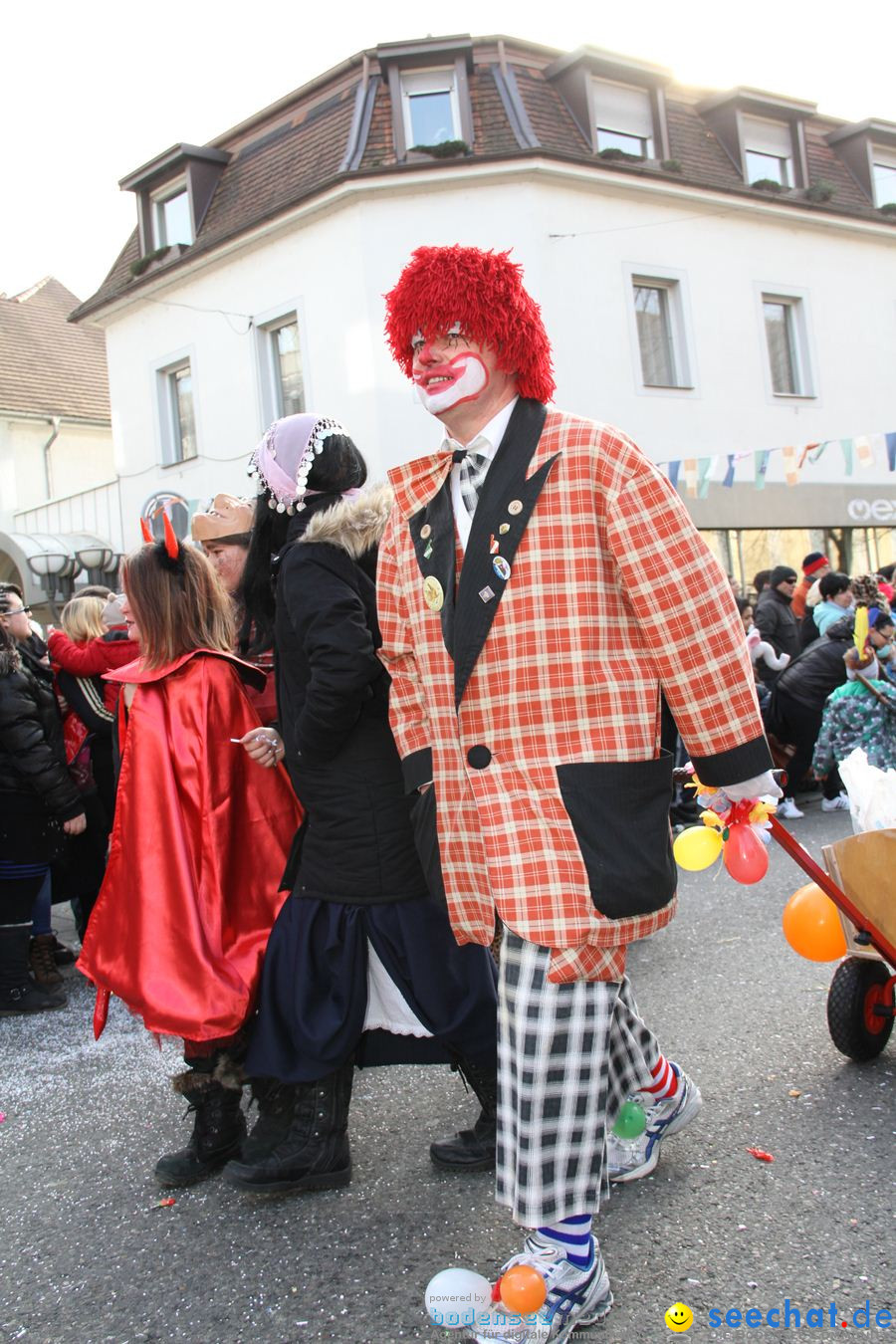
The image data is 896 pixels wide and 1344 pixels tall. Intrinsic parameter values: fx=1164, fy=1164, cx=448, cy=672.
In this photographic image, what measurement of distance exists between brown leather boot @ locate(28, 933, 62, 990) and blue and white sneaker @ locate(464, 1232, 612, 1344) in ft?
10.9

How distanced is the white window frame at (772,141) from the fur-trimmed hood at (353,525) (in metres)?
16.9

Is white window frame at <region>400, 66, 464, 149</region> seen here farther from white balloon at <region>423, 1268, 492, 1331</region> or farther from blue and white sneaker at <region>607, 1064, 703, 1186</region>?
white balloon at <region>423, 1268, 492, 1331</region>

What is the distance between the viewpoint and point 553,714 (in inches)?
87.5

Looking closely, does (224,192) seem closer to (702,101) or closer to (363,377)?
(363,377)

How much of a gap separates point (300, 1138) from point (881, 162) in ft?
66.6

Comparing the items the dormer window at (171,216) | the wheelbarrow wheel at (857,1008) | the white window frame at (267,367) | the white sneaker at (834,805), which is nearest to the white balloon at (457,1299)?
the wheelbarrow wheel at (857,1008)

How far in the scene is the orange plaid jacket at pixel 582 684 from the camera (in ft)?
7.08

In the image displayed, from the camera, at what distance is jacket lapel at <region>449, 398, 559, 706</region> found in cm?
227

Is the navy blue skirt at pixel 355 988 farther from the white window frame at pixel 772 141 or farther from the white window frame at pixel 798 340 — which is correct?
the white window frame at pixel 772 141

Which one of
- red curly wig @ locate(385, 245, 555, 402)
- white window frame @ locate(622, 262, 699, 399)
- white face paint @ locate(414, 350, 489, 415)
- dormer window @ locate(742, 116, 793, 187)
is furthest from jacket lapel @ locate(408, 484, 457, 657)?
dormer window @ locate(742, 116, 793, 187)

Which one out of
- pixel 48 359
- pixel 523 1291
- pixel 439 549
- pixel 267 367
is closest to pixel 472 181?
pixel 267 367

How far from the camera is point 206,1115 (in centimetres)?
300

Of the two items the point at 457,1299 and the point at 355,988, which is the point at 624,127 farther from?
the point at 457,1299

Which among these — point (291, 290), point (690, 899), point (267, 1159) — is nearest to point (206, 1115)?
point (267, 1159)
